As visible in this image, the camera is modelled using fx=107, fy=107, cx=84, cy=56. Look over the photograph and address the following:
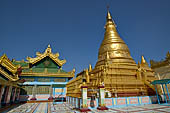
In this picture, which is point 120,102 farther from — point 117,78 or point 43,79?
point 43,79

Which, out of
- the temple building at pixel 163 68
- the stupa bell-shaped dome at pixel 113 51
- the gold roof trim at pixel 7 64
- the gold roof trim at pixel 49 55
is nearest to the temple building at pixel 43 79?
the gold roof trim at pixel 49 55

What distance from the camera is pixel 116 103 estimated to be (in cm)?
1060

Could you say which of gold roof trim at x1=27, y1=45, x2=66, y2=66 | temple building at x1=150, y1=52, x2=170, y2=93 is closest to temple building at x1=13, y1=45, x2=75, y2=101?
gold roof trim at x1=27, y1=45, x2=66, y2=66

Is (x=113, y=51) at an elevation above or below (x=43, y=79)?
above

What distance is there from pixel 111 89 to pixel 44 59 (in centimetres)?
1389

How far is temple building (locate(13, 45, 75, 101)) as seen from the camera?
1734 centimetres

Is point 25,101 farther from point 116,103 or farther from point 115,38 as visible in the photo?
point 115,38

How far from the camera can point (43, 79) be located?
1848 centimetres

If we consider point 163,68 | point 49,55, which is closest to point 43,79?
point 49,55

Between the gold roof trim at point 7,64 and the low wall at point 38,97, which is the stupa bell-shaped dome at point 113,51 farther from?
the gold roof trim at point 7,64

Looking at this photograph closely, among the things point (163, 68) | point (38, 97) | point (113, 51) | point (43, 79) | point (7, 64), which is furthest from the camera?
point (163, 68)

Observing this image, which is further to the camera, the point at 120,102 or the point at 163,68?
the point at 163,68

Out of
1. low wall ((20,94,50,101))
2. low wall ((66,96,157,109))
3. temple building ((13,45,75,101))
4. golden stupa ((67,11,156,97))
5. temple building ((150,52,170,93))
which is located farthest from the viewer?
temple building ((150,52,170,93))

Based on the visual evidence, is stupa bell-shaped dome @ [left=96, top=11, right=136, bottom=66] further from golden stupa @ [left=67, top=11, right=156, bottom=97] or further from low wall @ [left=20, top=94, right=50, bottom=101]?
low wall @ [left=20, top=94, right=50, bottom=101]
